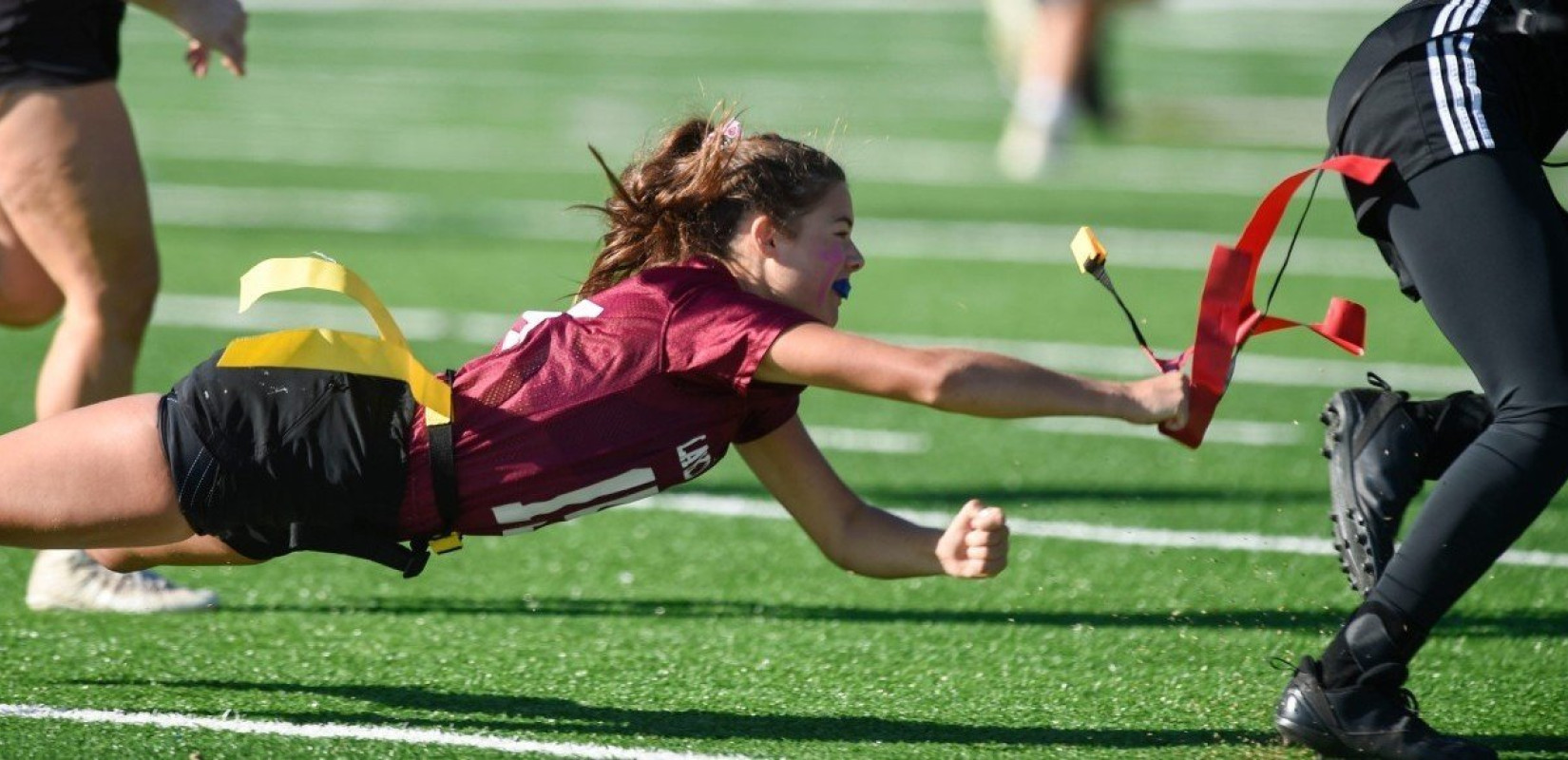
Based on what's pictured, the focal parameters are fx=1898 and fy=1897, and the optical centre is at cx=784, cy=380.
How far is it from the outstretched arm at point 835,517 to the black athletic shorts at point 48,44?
72.9 inches

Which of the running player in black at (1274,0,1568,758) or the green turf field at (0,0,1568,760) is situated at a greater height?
the running player in black at (1274,0,1568,758)

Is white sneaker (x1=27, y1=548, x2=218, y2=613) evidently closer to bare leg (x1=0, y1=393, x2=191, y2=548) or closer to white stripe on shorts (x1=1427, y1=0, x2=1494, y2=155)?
bare leg (x1=0, y1=393, x2=191, y2=548)

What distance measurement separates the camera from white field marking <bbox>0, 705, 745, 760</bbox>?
3484 millimetres

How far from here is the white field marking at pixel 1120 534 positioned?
205 inches

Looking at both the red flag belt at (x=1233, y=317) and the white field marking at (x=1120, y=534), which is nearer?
the red flag belt at (x=1233, y=317)

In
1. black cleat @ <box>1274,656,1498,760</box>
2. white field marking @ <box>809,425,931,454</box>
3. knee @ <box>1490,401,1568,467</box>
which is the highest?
knee @ <box>1490,401,1568,467</box>

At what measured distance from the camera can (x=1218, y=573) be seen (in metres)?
4.97

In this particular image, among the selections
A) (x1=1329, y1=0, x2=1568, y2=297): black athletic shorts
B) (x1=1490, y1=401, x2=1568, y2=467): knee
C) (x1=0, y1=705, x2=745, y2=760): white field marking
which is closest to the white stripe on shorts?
(x1=1329, y1=0, x2=1568, y2=297): black athletic shorts

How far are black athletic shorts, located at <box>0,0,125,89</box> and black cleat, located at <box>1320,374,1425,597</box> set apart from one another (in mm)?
2908

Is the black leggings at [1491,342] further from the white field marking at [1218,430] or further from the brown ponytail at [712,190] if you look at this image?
the white field marking at [1218,430]

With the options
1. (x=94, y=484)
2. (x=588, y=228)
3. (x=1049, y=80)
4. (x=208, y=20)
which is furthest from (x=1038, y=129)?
(x=94, y=484)

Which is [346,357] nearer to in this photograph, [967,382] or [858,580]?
[967,382]

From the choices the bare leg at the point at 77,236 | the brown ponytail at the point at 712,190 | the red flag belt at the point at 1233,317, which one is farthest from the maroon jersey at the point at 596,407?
the bare leg at the point at 77,236

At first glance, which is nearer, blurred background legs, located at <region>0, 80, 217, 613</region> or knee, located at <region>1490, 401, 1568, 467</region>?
knee, located at <region>1490, 401, 1568, 467</region>
